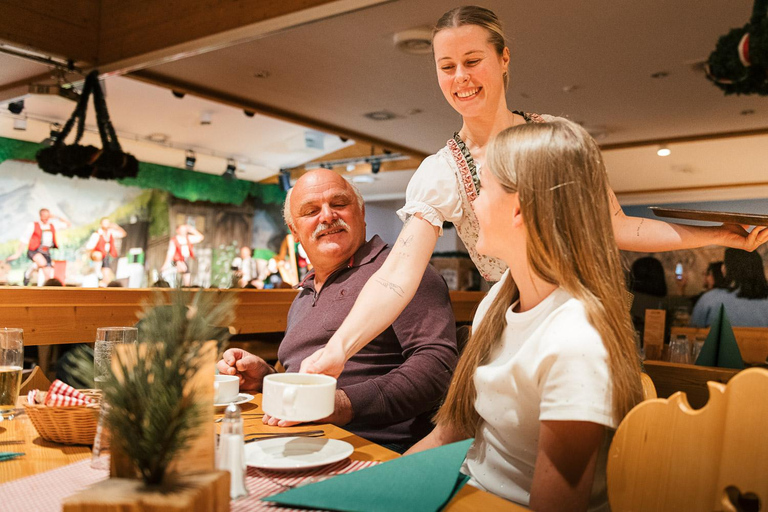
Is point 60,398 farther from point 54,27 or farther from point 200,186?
point 200,186

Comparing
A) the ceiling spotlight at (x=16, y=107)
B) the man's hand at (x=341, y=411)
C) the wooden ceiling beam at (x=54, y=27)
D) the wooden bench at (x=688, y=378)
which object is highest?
the ceiling spotlight at (x=16, y=107)

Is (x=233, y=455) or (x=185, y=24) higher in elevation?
(x=185, y=24)

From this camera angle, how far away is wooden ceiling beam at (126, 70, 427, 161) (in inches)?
196

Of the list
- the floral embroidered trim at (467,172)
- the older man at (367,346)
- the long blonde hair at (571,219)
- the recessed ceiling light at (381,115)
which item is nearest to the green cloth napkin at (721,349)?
the older man at (367,346)

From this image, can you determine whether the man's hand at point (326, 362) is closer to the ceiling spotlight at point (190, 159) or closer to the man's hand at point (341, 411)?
the man's hand at point (341, 411)

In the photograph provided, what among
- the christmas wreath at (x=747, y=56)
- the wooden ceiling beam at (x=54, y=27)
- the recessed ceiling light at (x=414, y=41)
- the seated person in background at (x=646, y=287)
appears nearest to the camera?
the christmas wreath at (x=747, y=56)

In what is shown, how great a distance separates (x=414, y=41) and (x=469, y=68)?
2.57 m

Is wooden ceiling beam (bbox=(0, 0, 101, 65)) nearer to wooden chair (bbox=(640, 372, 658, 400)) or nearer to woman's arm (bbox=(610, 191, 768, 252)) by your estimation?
woman's arm (bbox=(610, 191, 768, 252))

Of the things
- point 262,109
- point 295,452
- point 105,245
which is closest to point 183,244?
point 105,245

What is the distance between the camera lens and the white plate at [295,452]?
3.25 ft

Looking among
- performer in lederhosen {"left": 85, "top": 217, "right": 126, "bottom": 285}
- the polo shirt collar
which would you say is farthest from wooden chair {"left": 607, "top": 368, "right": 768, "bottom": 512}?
performer in lederhosen {"left": 85, "top": 217, "right": 126, "bottom": 285}

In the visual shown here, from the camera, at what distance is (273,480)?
949mm

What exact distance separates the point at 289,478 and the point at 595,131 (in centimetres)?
465

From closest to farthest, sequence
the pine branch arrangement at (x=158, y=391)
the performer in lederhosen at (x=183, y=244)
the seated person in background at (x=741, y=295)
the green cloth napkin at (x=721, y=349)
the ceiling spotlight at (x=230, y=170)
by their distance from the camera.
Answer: the pine branch arrangement at (x=158, y=391) < the green cloth napkin at (x=721, y=349) < the seated person in background at (x=741, y=295) < the ceiling spotlight at (x=230, y=170) < the performer in lederhosen at (x=183, y=244)
